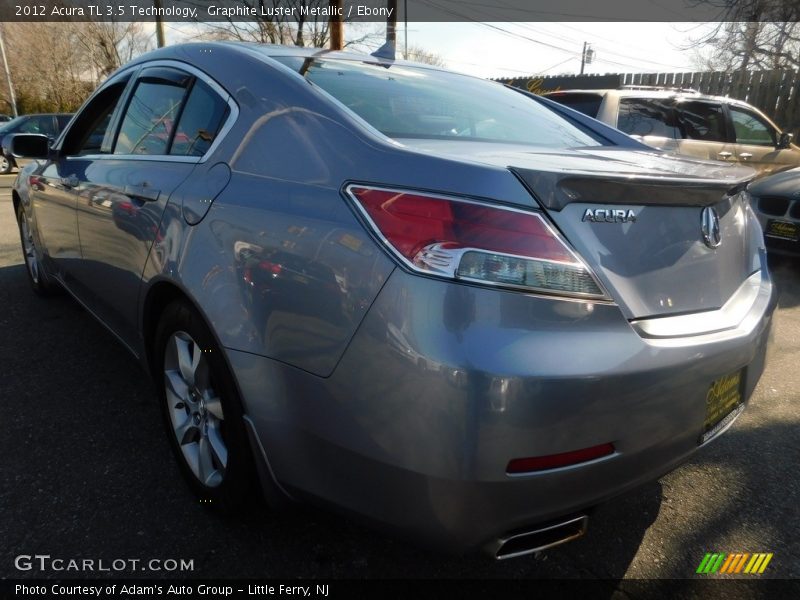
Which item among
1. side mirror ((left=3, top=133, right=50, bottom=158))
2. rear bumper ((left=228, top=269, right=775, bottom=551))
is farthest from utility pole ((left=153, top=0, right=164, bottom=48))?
rear bumper ((left=228, top=269, right=775, bottom=551))

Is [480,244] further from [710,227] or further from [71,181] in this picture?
[71,181]

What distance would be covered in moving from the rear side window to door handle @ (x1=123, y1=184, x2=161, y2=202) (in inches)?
208

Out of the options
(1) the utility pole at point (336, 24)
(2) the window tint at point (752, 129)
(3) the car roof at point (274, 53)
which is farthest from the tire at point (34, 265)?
(1) the utility pole at point (336, 24)

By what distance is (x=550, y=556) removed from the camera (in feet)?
6.30

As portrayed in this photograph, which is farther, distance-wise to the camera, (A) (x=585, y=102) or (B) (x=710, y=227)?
(A) (x=585, y=102)

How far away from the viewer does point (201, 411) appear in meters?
2.00

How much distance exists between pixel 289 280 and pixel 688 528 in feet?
5.44

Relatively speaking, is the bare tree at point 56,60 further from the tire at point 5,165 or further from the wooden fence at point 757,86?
the wooden fence at point 757,86

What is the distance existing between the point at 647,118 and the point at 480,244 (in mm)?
6266

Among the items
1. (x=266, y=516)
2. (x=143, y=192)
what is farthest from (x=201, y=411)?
(x=143, y=192)

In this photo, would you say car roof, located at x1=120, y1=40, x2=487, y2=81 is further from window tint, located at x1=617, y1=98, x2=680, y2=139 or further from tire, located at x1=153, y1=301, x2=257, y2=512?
window tint, located at x1=617, y1=98, x2=680, y2=139

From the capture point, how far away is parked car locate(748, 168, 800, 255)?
530 cm

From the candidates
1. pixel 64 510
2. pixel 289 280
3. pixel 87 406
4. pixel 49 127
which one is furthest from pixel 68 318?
pixel 49 127

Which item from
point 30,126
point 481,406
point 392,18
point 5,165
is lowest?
point 5,165
